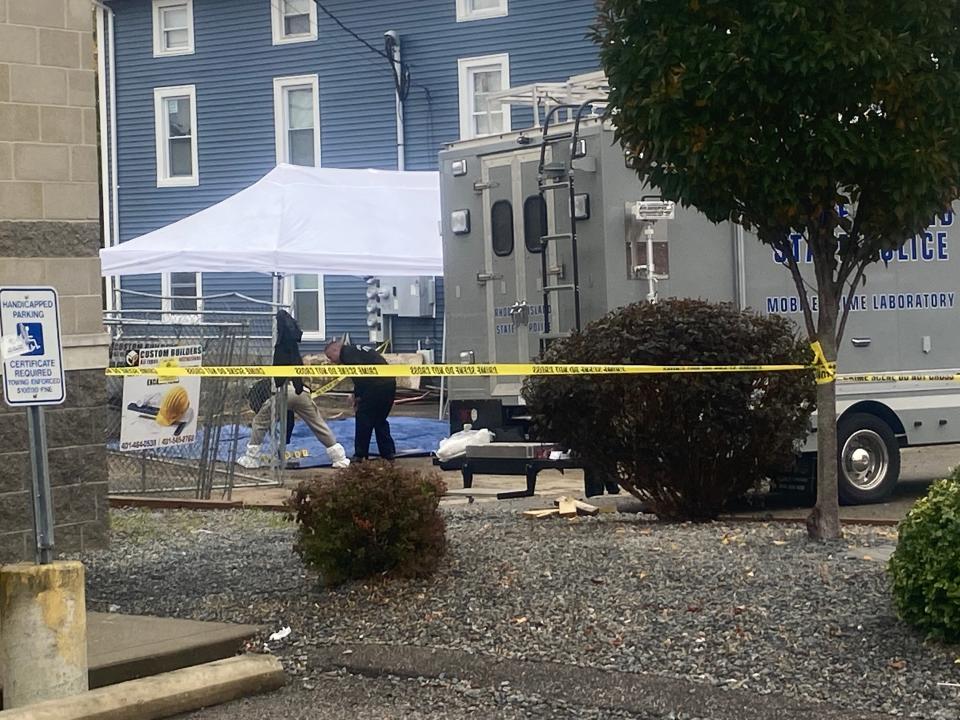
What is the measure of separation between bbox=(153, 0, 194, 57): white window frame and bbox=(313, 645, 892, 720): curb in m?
22.6

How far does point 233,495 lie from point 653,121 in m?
6.85

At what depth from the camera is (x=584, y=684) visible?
6391 mm

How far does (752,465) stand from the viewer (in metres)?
9.95

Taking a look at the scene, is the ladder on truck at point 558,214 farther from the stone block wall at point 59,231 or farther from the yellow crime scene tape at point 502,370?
the stone block wall at point 59,231

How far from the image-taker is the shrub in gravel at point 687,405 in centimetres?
975

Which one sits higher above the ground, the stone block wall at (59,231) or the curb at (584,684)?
the stone block wall at (59,231)

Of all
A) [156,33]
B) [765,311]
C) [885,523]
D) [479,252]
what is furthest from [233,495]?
[156,33]

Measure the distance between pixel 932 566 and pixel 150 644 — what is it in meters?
3.47

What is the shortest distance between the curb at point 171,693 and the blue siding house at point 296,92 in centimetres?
1889

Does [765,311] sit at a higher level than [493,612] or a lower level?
higher

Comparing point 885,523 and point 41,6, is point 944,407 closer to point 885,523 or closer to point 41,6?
point 885,523

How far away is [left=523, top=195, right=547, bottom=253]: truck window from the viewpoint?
13.2m

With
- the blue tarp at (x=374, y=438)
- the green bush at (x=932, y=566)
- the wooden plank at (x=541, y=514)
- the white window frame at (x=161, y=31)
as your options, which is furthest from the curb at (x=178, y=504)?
the white window frame at (x=161, y=31)

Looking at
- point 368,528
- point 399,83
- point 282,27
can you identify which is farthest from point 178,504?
point 282,27
